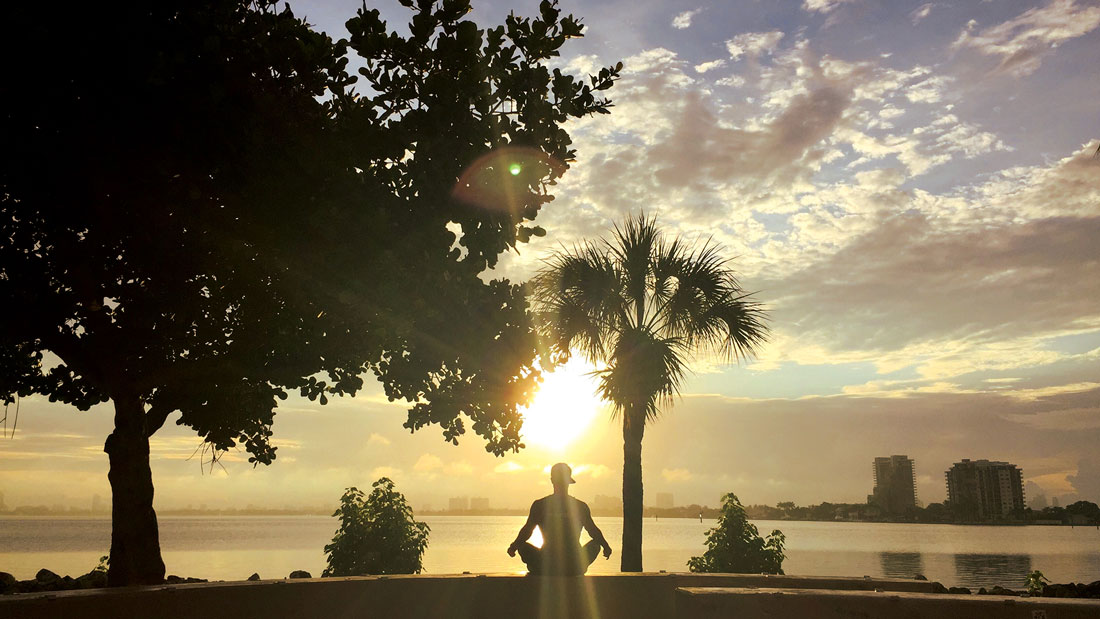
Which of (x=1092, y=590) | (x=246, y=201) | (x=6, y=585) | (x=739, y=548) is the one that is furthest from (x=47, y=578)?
(x=1092, y=590)

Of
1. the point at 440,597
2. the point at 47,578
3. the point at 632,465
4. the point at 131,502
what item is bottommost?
the point at 47,578

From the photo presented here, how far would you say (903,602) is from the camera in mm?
7758

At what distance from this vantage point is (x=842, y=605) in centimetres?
796

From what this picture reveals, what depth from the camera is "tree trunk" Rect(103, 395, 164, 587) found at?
36.7 feet

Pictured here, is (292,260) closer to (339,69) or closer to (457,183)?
(457,183)

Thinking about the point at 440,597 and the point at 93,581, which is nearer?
the point at 440,597

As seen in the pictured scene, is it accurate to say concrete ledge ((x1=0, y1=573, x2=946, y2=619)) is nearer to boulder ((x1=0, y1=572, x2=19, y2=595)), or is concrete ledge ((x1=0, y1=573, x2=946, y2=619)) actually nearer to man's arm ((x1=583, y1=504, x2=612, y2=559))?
man's arm ((x1=583, y1=504, x2=612, y2=559))

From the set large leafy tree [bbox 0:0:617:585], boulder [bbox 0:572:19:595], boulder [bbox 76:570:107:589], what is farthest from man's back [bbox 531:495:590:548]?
boulder [bbox 0:572:19:595]

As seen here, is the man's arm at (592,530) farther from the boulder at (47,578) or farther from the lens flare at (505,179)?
the boulder at (47,578)

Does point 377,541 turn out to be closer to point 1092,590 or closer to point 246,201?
point 246,201

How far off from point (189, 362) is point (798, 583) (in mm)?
8576

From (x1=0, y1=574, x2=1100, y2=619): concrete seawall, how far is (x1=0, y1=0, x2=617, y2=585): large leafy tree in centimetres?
327

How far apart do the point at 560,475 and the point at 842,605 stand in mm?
A: 3304

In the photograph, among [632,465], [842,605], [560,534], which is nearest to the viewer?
[842,605]
